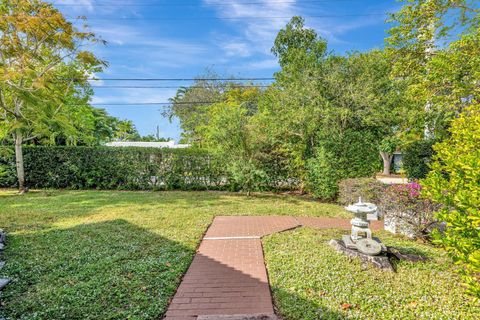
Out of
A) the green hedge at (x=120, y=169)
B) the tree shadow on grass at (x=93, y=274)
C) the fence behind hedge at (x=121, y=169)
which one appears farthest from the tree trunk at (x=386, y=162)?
the tree shadow on grass at (x=93, y=274)

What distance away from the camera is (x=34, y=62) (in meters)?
11.5

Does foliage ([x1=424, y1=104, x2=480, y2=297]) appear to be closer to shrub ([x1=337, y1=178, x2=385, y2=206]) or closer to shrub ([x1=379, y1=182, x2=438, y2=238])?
shrub ([x1=379, y1=182, x2=438, y2=238])

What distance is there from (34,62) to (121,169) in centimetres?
576

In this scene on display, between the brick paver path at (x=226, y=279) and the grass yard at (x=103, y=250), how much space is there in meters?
0.21

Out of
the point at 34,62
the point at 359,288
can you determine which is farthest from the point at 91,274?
the point at 34,62

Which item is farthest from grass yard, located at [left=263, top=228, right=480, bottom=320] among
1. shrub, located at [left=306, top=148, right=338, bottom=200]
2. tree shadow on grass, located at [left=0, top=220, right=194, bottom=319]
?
shrub, located at [left=306, top=148, right=338, bottom=200]

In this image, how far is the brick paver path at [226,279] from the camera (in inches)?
126

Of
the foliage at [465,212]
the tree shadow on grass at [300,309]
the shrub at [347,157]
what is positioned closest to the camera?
the foliage at [465,212]

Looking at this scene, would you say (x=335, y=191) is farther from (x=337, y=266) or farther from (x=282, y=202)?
(x=337, y=266)

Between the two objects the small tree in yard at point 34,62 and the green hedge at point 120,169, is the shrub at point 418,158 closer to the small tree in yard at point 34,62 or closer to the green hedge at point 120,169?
the green hedge at point 120,169

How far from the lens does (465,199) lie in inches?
94.5

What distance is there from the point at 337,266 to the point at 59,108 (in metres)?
13.7

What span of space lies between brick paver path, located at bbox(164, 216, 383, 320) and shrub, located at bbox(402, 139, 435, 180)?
636 cm

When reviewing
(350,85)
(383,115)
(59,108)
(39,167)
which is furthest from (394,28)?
(39,167)
